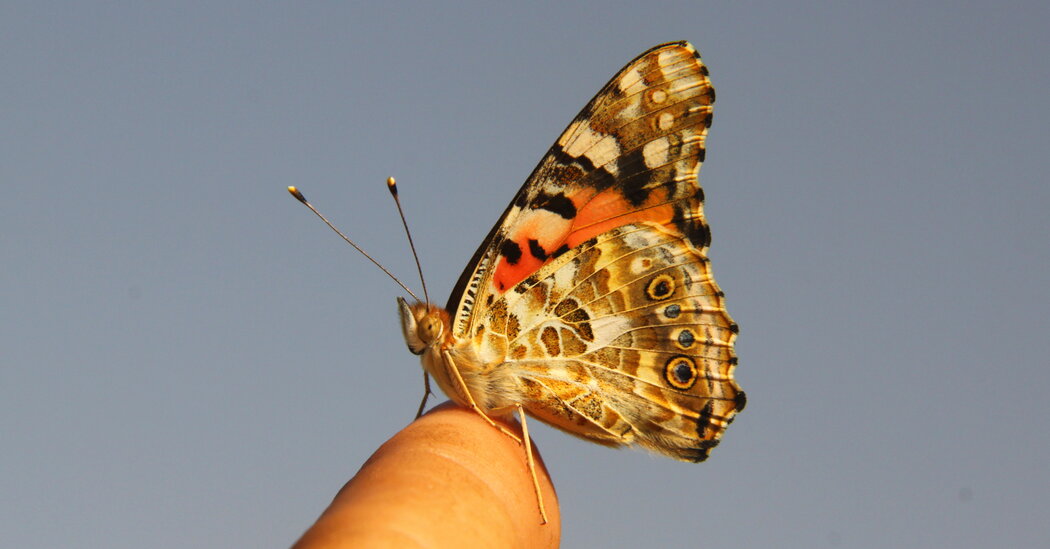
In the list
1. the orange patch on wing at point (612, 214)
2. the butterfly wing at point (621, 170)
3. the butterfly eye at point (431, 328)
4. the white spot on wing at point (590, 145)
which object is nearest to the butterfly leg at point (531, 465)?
the butterfly eye at point (431, 328)

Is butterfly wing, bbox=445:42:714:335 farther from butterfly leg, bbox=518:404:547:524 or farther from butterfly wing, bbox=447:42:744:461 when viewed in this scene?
butterfly leg, bbox=518:404:547:524

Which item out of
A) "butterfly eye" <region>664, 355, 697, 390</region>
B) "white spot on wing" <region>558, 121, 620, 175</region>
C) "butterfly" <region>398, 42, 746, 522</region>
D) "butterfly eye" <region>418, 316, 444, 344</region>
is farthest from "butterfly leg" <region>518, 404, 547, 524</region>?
"white spot on wing" <region>558, 121, 620, 175</region>

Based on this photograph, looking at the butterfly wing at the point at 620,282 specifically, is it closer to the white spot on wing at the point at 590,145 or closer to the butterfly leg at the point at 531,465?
the white spot on wing at the point at 590,145

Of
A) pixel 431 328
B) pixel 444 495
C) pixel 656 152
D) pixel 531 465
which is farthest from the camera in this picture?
pixel 656 152

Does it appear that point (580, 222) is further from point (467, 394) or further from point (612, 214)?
point (467, 394)

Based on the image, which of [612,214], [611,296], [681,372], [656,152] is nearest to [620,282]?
[611,296]

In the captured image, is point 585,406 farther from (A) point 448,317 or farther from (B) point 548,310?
(A) point 448,317
